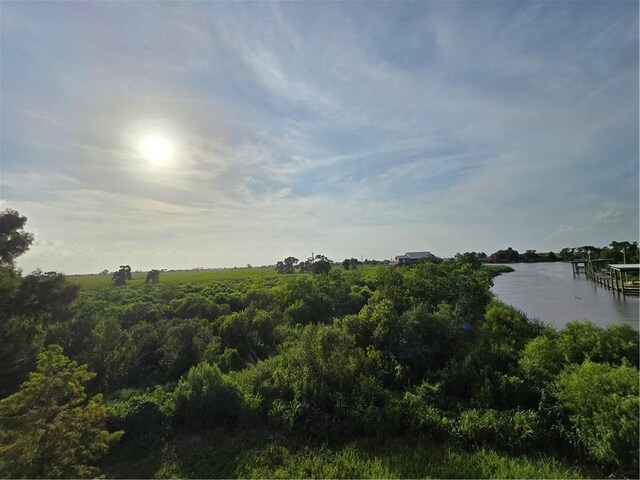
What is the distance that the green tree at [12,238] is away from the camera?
17188 mm

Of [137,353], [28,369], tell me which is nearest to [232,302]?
[137,353]

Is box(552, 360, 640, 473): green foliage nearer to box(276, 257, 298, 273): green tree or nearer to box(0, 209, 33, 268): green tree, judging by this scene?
box(0, 209, 33, 268): green tree

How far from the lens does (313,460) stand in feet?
26.1

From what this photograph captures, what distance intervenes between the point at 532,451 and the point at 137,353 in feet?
48.8

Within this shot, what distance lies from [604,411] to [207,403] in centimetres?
1000

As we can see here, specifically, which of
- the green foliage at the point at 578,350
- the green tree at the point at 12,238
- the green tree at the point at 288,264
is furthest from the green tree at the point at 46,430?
the green tree at the point at 288,264

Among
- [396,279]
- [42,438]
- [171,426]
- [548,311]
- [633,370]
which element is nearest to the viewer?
[42,438]

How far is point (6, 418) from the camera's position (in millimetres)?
6379

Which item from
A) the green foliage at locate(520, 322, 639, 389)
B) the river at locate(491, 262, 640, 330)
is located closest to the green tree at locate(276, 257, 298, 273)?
the river at locate(491, 262, 640, 330)

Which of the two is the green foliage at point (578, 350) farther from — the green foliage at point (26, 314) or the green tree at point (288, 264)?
the green tree at point (288, 264)

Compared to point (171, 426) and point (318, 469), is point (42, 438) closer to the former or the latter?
point (171, 426)

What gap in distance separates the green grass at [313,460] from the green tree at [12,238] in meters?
14.1

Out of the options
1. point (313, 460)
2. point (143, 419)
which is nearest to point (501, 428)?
point (313, 460)

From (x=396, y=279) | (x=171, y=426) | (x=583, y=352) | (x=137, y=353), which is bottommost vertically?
(x=171, y=426)
